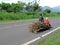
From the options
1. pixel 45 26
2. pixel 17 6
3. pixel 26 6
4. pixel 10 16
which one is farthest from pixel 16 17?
pixel 26 6

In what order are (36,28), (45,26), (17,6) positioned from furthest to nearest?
1. (17,6)
2. (45,26)
3. (36,28)

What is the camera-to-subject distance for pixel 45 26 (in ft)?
78.1

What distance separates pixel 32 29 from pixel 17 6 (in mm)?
80420

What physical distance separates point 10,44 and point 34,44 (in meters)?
1.28

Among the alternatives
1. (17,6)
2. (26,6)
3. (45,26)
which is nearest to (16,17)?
(45,26)

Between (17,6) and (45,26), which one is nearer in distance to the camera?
(45,26)

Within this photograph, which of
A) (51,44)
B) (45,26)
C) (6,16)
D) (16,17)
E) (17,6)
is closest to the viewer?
(51,44)

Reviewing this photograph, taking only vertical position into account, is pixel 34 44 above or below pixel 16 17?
above

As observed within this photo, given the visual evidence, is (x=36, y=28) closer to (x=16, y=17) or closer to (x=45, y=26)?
(x=45, y=26)

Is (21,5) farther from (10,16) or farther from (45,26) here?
(45,26)

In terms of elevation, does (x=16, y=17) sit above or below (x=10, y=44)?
below

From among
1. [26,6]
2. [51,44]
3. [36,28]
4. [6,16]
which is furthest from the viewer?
[26,6]

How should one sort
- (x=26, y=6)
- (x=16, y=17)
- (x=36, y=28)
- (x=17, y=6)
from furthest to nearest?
(x=26, y=6)
(x=17, y=6)
(x=16, y=17)
(x=36, y=28)

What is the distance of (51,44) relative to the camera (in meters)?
13.7
